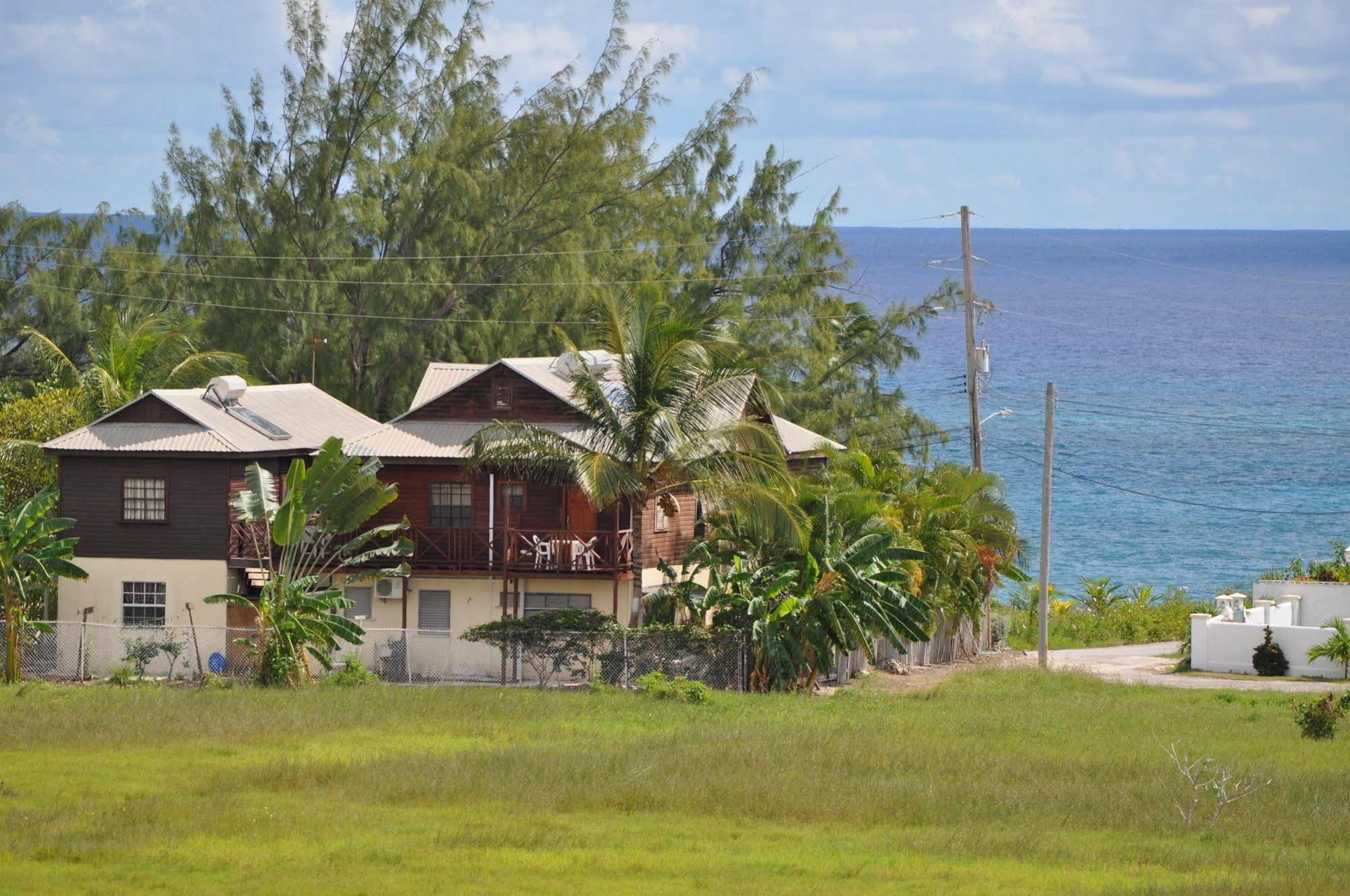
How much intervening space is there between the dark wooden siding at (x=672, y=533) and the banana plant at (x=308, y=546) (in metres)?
5.41

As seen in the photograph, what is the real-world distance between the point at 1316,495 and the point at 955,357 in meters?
77.8

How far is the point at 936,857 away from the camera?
60.2ft

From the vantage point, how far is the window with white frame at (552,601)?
36406 mm

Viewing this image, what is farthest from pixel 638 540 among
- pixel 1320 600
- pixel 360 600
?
pixel 1320 600

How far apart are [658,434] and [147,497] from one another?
39.3ft

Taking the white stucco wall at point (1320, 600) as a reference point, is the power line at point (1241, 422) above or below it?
above

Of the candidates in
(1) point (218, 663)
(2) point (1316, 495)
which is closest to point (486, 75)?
(1) point (218, 663)

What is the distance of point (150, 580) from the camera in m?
36.2

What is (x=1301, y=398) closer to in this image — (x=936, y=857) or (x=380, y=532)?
(x=380, y=532)

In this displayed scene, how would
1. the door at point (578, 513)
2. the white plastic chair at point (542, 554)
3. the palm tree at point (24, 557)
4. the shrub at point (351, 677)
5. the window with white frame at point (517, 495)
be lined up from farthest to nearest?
1. the window with white frame at point (517, 495)
2. the door at point (578, 513)
3. the white plastic chair at point (542, 554)
4. the palm tree at point (24, 557)
5. the shrub at point (351, 677)

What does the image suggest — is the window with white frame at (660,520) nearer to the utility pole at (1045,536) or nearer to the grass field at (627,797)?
the grass field at (627,797)

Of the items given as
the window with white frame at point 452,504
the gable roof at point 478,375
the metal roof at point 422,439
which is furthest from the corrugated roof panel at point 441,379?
the window with white frame at point 452,504

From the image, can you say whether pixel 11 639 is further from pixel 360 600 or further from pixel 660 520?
pixel 660 520

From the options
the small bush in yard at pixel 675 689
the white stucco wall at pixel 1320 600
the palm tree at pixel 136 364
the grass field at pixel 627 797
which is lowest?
the grass field at pixel 627 797
